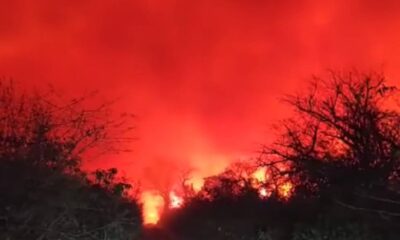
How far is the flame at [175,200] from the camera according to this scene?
37134mm

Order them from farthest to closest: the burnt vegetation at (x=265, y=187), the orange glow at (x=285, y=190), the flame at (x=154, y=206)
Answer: the flame at (x=154, y=206), the orange glow at (x=285, y=190), the burnt vegetation at (x=265, y=187)

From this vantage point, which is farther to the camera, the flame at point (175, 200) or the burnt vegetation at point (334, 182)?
the flame at point (175, 200)

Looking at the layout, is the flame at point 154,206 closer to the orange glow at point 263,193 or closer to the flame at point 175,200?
the flame at point 175,200

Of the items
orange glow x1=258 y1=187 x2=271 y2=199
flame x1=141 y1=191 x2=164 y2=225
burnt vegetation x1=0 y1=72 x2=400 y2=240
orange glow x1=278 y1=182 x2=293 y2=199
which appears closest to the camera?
burnt vegetation x1=0 y1=72 x2=400 y2=240

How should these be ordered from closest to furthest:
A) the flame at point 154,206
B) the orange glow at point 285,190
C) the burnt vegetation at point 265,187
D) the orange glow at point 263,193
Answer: the burnt vegetation at point 265,187 → the orange glow at point 285,190 → the orange glow at point 263,193 → the flame at point 154,206

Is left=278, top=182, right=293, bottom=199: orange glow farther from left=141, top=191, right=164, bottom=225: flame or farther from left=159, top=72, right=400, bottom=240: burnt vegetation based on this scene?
left=141, top=191, right=164, bottom=225: flame

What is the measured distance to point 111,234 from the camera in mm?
16938

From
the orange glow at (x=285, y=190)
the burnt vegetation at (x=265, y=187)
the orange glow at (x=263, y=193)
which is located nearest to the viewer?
the burnt vegetation at (x=265, y=187)

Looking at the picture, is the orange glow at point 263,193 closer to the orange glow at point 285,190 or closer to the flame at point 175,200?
the orange glow at point 285,190

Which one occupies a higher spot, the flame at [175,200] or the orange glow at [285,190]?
the flame at [175,200]

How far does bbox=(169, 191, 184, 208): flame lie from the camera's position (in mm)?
37134

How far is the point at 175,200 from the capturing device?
38781 millimetres

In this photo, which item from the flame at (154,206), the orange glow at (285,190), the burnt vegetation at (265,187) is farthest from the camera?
the flame at (154,206)

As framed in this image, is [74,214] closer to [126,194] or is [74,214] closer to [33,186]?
[33,186]
